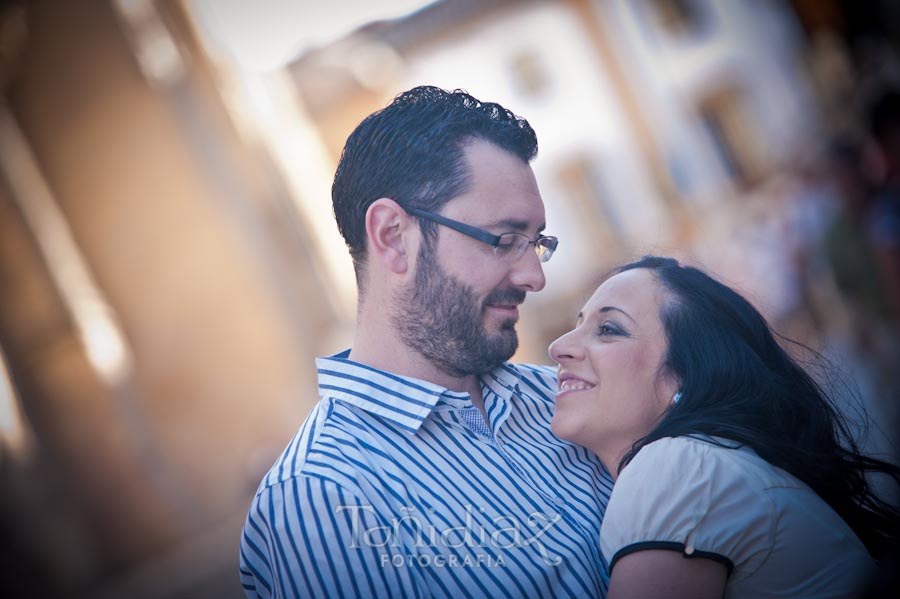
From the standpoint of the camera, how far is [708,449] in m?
2.04

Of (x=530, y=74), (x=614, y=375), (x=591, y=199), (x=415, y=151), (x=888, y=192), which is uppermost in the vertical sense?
(x=530, y=74)

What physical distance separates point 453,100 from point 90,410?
33.7ft

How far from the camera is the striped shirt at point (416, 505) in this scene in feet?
5.73

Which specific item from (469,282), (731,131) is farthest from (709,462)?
(731,131)

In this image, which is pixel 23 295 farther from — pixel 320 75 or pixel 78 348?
pixel 320 75

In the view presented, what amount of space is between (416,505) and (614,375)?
83cm

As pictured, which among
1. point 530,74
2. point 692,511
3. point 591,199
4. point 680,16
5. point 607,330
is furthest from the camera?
point 680,16

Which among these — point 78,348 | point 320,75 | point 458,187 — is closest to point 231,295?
point 78,348

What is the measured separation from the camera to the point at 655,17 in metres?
24.5

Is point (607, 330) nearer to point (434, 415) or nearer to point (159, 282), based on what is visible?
point (434, 415)

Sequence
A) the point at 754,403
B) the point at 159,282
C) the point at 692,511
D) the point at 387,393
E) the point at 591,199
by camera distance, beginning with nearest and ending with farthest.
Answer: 1. the point at 692,511
2. the point at 387,393
3. the point at 754,403
4. the point at 159,282
5. the point at 591,199

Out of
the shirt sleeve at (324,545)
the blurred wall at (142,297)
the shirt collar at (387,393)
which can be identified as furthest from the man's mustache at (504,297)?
the blurred wall at (142,297)

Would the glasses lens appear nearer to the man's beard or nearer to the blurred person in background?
the man's beard

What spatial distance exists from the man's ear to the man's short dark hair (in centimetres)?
5
